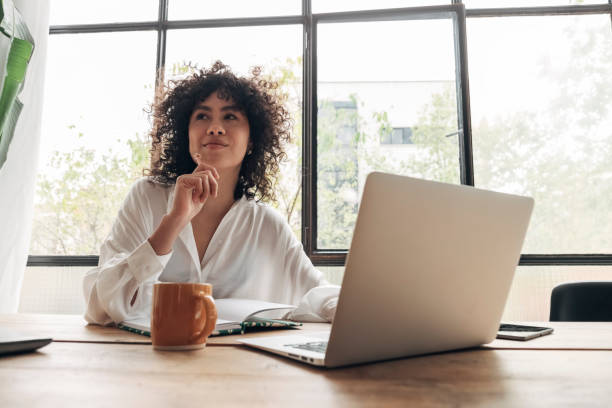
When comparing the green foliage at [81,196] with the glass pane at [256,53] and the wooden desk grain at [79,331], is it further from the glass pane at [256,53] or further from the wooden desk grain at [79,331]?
the wooden desk grain at [79,331]

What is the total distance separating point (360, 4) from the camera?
3.01 meters

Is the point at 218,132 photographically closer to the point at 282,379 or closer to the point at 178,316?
the point at 178,316

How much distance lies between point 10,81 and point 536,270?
2.64m

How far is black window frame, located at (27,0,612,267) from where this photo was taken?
8.50 feet

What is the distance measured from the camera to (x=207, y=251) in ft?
4.97

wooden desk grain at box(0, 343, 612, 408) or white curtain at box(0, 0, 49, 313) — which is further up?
white curtain at box(0, 0, 49, 313)

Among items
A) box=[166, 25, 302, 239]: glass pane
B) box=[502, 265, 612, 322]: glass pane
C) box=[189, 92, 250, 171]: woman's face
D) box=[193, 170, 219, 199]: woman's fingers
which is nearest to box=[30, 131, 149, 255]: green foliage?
box=[166, 25, 302, 239]: glass pane

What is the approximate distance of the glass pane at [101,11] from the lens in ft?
10.2

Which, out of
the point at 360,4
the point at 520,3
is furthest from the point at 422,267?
the point at 520,3

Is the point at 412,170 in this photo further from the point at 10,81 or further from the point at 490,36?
the point at 10,81

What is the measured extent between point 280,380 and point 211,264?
3.39ft

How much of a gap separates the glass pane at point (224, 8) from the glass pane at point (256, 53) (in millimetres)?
109

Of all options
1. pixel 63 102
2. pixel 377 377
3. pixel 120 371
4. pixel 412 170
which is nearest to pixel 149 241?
pixel 120 371

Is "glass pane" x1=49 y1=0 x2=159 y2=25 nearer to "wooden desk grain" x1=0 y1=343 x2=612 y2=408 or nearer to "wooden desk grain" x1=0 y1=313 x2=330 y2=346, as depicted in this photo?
"wooden desk grain" x1=0 y1=313 x2=330 y2=346
